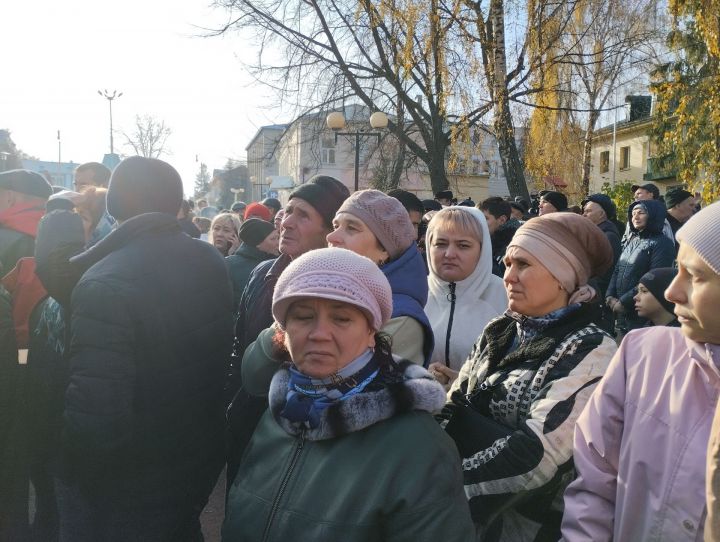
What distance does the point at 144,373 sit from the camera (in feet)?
7.73

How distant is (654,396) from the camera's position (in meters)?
1.71

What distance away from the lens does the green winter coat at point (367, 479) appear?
1.47 m

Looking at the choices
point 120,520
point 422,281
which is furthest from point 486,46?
point 120,520

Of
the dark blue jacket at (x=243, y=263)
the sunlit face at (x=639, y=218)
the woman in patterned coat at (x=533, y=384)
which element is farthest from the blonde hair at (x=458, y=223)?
the sunlit face at (x=639, y=218)

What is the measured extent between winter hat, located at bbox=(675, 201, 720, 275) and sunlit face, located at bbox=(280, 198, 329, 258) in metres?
1.67

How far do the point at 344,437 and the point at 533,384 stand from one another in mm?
782

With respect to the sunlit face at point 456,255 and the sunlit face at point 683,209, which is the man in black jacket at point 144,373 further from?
the sunlit face at point 683,209

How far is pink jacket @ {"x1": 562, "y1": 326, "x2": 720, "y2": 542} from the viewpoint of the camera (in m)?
1.60

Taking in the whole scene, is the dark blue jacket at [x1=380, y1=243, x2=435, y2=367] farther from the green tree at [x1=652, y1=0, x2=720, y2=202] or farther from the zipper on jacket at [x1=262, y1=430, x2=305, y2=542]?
the green tree at [x1=652, y1=0, x2=720, y2=202]

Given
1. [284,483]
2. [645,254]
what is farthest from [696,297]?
[645,254]

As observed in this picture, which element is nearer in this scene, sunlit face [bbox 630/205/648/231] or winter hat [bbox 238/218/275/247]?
winter hat [bbox 238/218/275/247]

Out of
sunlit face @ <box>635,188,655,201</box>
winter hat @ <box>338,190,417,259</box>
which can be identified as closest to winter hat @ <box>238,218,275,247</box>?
winter hat @ <box>338,190,417,259</box>

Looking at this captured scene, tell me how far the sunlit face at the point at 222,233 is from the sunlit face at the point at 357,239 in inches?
169

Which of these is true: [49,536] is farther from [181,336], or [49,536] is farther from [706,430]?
[706,430]
